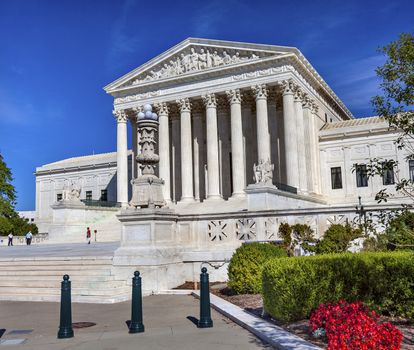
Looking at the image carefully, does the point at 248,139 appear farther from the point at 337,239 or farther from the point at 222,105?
the point at 337,239

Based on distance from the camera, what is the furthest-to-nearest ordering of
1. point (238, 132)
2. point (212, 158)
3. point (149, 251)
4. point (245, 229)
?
1. point (212, 158)
2. point (238, 132)
3. point (245, 229)
4. point (149, 251)

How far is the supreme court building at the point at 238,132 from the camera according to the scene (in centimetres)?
4603

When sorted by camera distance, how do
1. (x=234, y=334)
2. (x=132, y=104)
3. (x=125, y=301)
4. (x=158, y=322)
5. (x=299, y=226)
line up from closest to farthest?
(x=234, y=334) < (x=158, y=322) < (x=125, y=301) < (x=299, y=226) < (x=132, y=104)

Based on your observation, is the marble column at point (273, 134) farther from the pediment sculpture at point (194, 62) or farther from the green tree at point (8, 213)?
the green tree at point (8, 213)

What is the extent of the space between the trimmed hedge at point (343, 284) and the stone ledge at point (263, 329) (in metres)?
0.51

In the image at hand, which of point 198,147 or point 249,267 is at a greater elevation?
point 198,147

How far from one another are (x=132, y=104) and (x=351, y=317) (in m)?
50.0

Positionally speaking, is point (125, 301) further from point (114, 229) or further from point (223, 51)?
point (223, 51)

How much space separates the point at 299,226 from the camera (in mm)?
17859

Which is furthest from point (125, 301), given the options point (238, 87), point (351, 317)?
point (238, 87)

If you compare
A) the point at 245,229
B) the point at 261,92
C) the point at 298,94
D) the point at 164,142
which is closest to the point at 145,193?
the point at 245,229

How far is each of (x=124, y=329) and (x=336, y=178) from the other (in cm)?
4407

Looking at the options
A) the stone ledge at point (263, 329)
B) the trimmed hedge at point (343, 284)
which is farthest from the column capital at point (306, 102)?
the trimmed hedge at point (343, 284)

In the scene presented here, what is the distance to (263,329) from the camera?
30.9 ft
